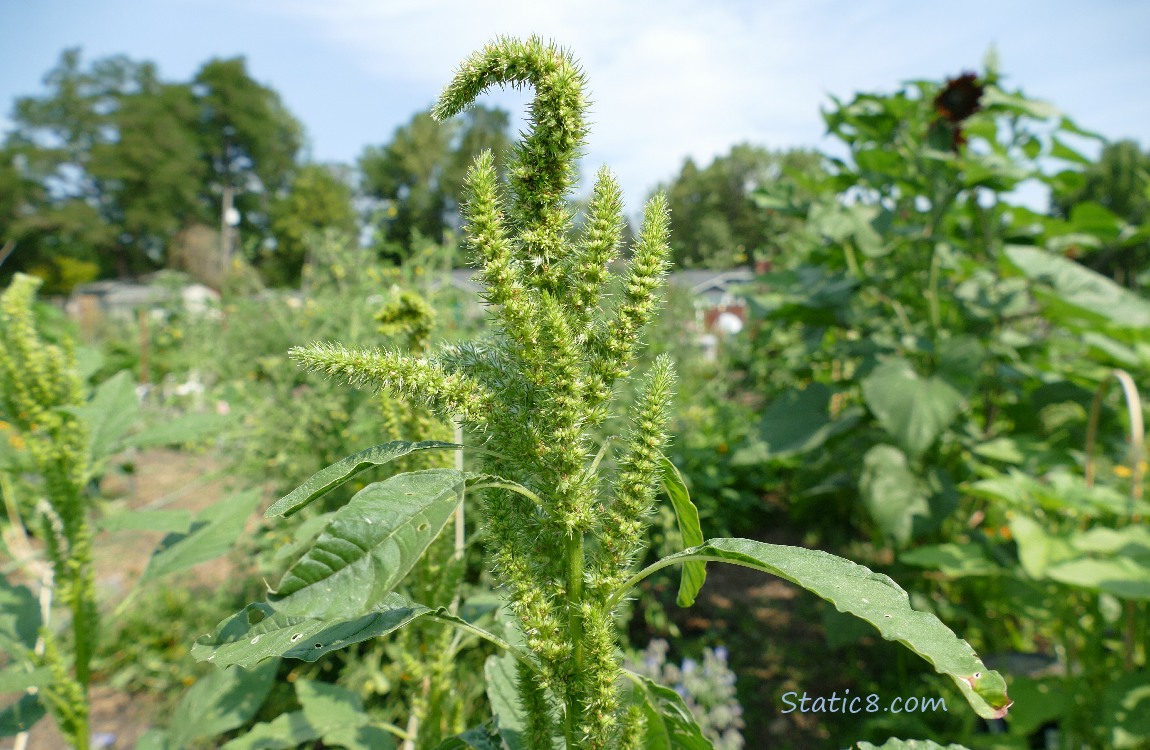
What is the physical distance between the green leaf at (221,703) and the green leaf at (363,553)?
1.30 m

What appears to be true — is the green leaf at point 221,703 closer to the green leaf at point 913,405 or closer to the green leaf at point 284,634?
the green leaf at point 284,634

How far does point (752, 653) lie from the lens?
3266 millimetres

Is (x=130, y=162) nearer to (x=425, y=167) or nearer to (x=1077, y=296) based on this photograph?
(x=425, y=167)

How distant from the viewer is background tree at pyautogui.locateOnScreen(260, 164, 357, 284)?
1754 inches

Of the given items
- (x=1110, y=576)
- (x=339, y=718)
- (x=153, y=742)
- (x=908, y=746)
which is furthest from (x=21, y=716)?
(x=1110, y=576)

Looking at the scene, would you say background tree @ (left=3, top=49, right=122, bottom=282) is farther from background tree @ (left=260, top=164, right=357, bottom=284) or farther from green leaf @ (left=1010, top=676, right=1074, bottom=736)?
green leaf @ (left=1010, top=676, right=1074, bottom=736)

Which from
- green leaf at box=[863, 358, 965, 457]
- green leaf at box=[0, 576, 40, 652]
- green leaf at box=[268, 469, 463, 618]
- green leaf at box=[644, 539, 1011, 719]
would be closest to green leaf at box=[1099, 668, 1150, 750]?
green leaf at box=[863, 358, 965, 457]

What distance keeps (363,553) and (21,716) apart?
1506 mm

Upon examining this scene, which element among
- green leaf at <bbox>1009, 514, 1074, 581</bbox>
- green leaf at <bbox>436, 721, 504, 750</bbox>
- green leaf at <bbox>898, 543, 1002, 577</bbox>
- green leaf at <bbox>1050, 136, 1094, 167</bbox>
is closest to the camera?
green leaf at <bbox>436, 721, 504, 750</bbox>

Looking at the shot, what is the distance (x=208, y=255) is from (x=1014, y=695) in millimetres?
47878

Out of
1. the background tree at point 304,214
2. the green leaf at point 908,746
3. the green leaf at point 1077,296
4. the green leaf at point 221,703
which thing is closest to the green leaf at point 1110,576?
the green leaf at point 1077,296

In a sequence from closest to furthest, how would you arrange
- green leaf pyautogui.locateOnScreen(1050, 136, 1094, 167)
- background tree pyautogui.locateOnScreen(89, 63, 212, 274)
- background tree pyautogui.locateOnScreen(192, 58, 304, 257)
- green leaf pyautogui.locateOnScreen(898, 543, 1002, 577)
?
green leaf pyautogui.locateOnScreen(898, 543, 1002, 577), green leaf pyautogui.locateOnScreen(1050, 136, 1094, 167), background tree pyautogui.locateOnScreen(89, 63, 212, 274), background tree pyautogui.locateOnScreen(192, 58, 304, 257)

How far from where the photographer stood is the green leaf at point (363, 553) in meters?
0.52

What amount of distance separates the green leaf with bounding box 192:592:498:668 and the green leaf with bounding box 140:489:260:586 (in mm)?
913
